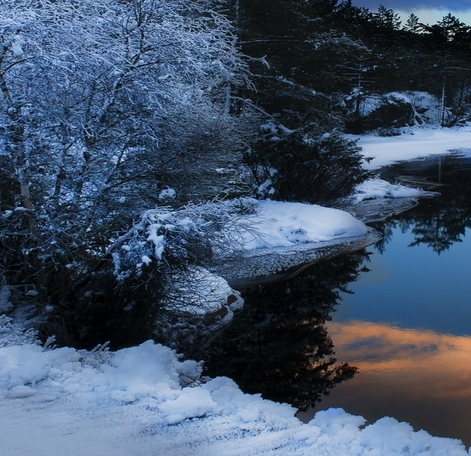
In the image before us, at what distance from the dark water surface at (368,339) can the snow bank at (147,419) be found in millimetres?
1334

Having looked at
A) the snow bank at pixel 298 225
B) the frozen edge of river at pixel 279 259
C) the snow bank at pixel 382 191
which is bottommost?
the frozen edge of river at pixel 279 259

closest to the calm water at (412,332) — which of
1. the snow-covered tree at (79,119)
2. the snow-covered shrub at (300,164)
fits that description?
the snow-covered shrub at (300,164)

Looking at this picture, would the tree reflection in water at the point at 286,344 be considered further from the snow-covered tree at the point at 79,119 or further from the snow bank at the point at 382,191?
the snow bank at the point at 382,191

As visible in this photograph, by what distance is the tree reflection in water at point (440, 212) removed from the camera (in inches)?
559

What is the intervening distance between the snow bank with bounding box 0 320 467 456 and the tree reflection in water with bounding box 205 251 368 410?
4.56 ft

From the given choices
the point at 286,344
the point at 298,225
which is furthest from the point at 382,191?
the point at 286,344

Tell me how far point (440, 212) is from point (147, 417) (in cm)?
1371

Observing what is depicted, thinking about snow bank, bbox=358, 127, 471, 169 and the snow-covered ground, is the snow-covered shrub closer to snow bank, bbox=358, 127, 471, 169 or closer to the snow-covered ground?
snow bank, bbox=358, 127, 471, 169

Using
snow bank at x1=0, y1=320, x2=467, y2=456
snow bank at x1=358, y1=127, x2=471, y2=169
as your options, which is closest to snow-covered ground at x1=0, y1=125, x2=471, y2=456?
snow bank at x1=0, y1=320, x2=467, y2=456

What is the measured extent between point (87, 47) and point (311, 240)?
672 cm

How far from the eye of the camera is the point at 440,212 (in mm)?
16797

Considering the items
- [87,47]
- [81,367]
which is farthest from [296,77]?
[81,367]

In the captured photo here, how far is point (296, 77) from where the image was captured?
18.9 meters

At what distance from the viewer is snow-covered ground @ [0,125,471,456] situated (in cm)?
434
